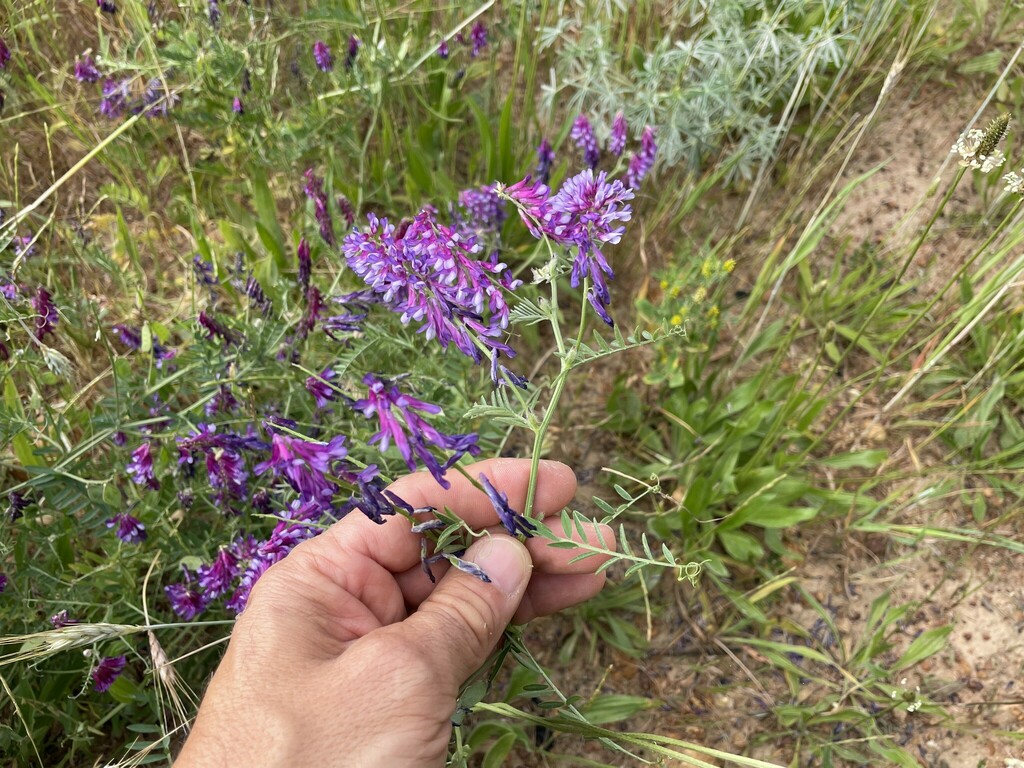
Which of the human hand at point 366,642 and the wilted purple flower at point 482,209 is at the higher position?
the wilted purple flower at point 482,209

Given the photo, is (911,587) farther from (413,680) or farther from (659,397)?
(413,680)

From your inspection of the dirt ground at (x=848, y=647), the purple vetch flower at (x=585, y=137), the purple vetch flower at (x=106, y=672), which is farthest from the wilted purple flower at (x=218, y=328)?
the purple vetch flower at (x=585, y=137)

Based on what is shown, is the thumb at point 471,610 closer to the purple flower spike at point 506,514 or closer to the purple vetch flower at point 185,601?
the purple flower spike at point 506,514

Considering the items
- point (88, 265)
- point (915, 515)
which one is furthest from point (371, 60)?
point (915, 515)

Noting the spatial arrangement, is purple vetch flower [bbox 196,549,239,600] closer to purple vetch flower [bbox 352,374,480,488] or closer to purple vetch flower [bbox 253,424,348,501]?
purple vetch flower [bbox 253,424,348,501]

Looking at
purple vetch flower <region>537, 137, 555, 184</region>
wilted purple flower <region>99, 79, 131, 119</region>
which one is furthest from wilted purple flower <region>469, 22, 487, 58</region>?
wilted purple flower <region>99, 79, 131, 119</region>

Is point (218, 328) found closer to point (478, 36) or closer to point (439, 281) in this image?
point (439, 281)

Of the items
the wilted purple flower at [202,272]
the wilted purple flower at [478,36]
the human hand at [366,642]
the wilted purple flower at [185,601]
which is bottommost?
the wilted purple flower at [185,601]
